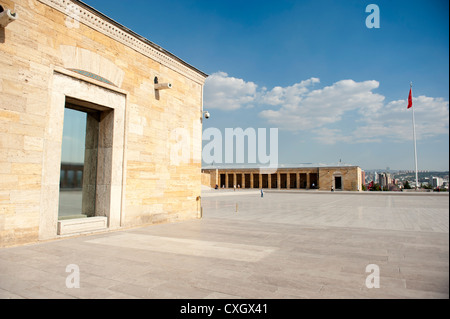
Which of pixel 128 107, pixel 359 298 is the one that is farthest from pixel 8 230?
pixel 359 298

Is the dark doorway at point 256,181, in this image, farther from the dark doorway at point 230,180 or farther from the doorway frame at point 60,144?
the doorway frame at point 60,144

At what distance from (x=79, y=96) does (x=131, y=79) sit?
218 centimetres

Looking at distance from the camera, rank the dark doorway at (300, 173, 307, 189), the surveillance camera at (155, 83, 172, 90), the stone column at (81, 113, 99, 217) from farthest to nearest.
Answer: the dark doorway at (300, 173, 307, 189), the surveillance camera at (155, 83, 172, 90), the stone column at (81, 113, 99, 217)

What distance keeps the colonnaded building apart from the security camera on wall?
0.07 ft

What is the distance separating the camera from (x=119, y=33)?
964 cm

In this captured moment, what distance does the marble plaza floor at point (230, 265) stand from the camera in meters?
4.09

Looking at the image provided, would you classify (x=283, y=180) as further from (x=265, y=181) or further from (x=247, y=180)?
(x=247, y=180)

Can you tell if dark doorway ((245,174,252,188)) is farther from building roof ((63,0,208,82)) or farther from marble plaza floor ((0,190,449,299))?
marble plaza floor ((0,190,449,299))

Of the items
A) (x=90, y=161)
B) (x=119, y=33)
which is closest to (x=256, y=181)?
(x=90, y=161)

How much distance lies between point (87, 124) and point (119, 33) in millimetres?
3313

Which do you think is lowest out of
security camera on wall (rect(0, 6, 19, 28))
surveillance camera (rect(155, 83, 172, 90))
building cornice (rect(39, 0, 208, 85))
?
surveillance camera (rect(155, 83, 172, 90))

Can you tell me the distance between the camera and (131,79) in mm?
10125

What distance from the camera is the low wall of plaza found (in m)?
51.7

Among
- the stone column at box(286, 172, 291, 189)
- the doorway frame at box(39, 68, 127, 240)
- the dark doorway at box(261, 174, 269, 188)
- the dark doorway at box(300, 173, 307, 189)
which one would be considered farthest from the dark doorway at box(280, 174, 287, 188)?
the doorway frame at box(39, 68, 127, 240)
